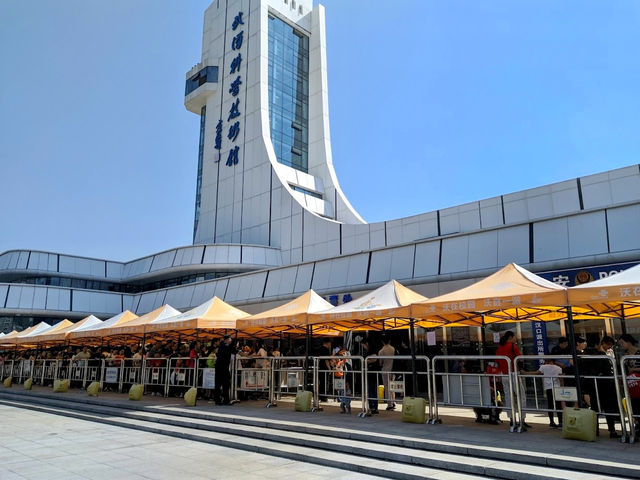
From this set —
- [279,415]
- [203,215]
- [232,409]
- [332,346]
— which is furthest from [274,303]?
[203,215]

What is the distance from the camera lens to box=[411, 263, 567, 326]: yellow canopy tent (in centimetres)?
927

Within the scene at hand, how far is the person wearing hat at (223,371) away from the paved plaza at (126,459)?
3.37m

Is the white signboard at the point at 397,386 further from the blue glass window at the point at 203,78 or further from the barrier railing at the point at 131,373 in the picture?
the blue glass window at the point at 203,78

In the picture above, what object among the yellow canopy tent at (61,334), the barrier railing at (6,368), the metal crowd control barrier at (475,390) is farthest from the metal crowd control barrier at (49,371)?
the metal crowd control barrier at (475,390)

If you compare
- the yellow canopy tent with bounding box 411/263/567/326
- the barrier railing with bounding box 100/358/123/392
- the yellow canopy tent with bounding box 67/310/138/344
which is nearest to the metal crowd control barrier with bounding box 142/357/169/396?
the barrier railing with bounding box 100/358/123/392

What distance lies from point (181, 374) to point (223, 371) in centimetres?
278

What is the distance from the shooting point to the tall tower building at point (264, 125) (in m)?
36.5

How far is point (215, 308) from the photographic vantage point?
16.8m

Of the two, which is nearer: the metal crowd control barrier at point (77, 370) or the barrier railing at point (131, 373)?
the barrier railing at point (131, 373)

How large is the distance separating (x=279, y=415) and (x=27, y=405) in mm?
Result: 10119

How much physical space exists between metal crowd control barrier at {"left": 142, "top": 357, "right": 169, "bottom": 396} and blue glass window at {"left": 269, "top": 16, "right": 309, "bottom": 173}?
25808mm

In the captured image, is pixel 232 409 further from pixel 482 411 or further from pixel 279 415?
pixel 482 411

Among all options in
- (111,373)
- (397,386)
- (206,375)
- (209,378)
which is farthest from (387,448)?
(111,373)

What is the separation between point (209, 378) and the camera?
14.9 meters
